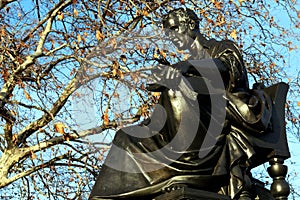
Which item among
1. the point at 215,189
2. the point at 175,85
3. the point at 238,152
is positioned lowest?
the point at 215,189

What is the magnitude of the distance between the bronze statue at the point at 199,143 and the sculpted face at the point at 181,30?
367 millimetres

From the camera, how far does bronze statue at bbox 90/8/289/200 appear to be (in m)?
3.59

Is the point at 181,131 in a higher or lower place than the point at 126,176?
higher

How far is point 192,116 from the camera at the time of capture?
3.79m

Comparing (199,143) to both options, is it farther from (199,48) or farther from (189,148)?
(199,48)

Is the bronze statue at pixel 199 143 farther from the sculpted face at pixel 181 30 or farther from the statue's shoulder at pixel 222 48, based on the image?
the sculpted face at pixel 181 30

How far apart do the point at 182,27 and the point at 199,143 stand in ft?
3.46

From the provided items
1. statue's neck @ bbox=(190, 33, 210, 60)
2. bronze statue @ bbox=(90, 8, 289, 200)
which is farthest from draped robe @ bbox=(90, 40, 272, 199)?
statue's neck @ bbox=(190, 33, 210, 60)

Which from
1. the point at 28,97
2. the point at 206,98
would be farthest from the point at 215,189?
the point at 28,97

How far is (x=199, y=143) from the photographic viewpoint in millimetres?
3707

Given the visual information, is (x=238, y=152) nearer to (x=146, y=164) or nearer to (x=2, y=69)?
(x=146, y=164)

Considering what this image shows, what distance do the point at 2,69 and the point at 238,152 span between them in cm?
660

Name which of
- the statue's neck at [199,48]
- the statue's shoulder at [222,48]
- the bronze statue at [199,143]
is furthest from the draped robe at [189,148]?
the statue's neck at [199,48]

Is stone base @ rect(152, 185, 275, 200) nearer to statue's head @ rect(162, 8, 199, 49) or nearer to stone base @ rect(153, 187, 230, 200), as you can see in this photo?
stone base @ rect(153, 187, 230, 200)
